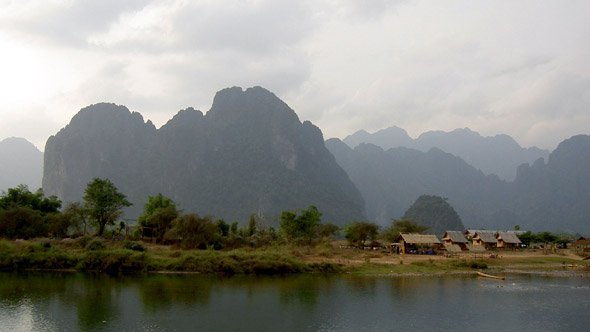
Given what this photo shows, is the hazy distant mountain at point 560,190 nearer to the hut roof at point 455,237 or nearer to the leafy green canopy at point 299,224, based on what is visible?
the hut roof at point 455,237

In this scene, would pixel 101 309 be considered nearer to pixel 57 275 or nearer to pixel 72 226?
pixel 57 275

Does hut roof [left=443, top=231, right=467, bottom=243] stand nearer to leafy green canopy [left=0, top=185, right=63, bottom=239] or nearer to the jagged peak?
leafy green canopy [left=0, top=185, right=63, bottom=239]

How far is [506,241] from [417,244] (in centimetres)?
1444

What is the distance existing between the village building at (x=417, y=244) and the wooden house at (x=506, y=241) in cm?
1167

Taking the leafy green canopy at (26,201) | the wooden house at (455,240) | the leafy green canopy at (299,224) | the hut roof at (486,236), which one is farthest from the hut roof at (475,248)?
the leafy green canopy at (26,201)

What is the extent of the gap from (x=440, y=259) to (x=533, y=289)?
43.7 feet

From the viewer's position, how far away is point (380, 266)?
131 feet

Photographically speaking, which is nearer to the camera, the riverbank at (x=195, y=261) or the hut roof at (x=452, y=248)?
the riverbank at (x=195, y=261)

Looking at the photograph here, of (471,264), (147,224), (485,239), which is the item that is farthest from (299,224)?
(485,239)

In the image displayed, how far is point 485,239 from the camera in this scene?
59688mm

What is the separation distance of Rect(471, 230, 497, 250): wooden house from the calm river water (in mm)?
24199

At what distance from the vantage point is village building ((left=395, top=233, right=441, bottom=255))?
50.7m

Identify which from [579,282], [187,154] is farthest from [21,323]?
[187,154]

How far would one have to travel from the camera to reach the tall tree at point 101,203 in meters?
49.0
